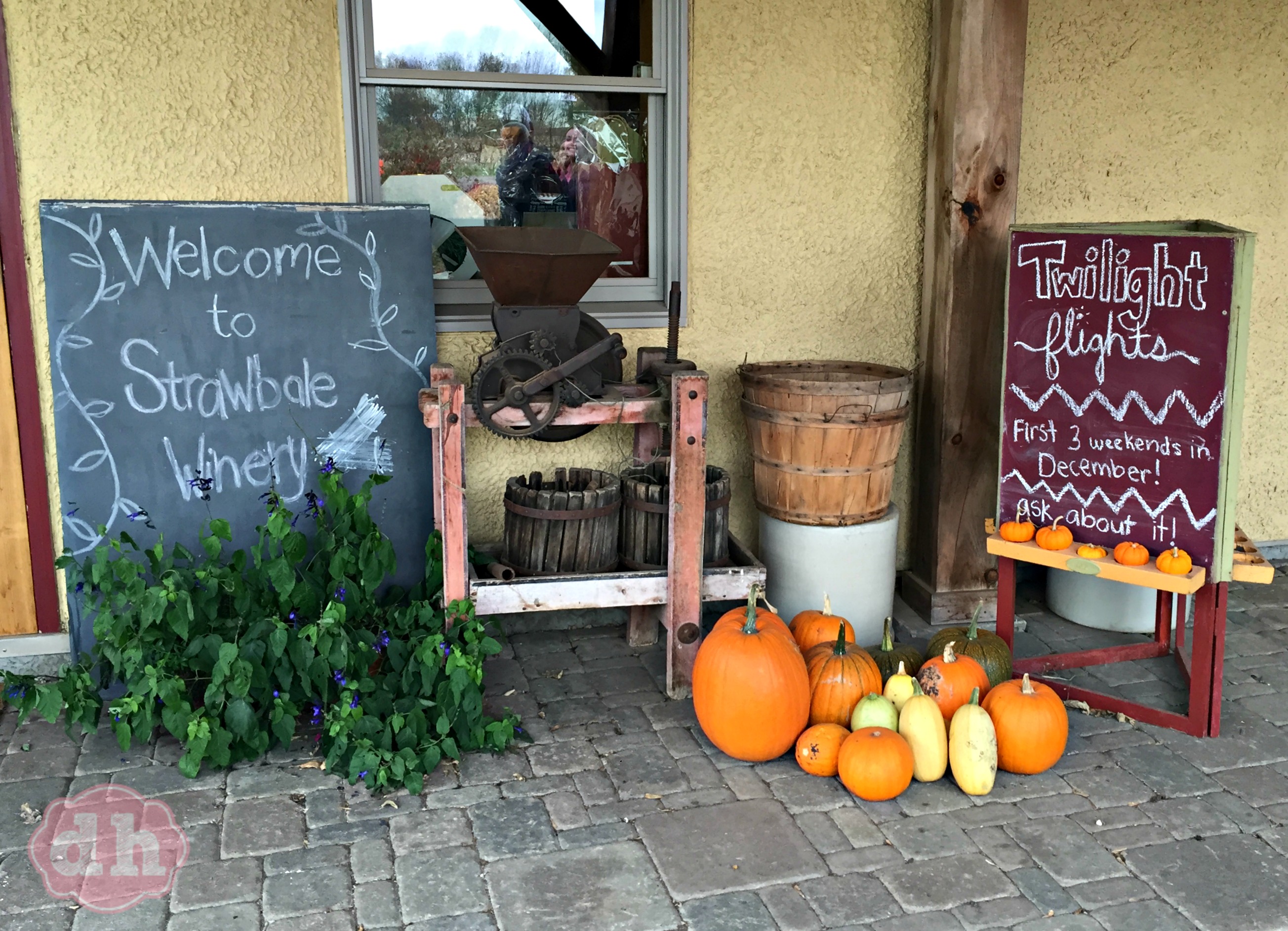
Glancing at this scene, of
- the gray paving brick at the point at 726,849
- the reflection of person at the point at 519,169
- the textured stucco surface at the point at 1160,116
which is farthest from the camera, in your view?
the textured stucco surface at the point at 1160,116

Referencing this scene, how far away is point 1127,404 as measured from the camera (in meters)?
3.93

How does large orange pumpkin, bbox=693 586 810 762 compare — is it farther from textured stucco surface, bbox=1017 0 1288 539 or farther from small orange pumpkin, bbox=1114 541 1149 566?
textured stucco surface, bbox=1017 0 1288 539

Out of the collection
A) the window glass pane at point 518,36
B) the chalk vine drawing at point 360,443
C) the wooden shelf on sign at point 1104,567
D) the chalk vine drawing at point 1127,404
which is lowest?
the wooden shelf on sign at point 1104,567

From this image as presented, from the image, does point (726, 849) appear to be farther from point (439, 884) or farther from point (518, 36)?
point (518, 36)

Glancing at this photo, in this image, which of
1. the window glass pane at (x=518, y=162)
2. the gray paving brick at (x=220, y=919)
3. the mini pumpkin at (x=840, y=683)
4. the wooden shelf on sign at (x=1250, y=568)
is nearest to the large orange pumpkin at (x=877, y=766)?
the mini pumpkin at (x=840, y=683)

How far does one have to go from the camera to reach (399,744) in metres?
3.64

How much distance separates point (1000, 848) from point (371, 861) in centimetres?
180

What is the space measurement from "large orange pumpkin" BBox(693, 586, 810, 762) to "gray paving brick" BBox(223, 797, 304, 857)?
4.42 ft

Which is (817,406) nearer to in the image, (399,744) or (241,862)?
(399,744)

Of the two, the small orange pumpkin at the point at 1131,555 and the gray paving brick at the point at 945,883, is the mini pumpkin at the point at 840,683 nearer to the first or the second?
the gray paving brick at the point at 945,883

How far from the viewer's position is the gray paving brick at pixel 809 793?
11.3 ft

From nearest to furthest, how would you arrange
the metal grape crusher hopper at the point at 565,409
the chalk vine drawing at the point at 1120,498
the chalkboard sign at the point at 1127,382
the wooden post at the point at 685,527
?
the chalkboard sign at the point at 1127,382, the chalk vine drawing at the point at 1120,498, the metal grape crusher hopper at the point at 565,409, the wooden post at the point at 685,527

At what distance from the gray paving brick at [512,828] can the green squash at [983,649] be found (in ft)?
5.14

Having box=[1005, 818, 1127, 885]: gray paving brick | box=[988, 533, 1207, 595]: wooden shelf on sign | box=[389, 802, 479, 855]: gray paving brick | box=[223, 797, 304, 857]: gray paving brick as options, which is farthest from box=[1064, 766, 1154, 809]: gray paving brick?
box=[223, 797, 304, 857]: gray paving brick
